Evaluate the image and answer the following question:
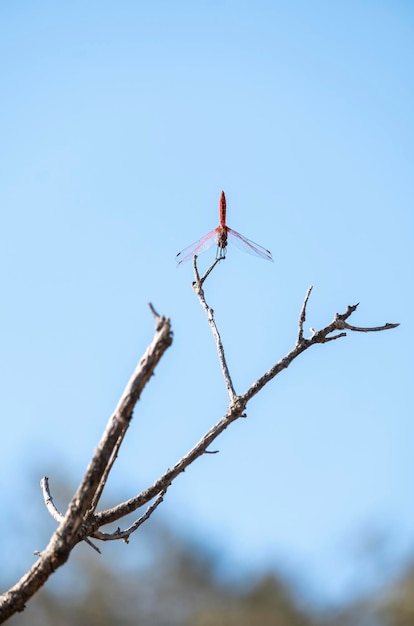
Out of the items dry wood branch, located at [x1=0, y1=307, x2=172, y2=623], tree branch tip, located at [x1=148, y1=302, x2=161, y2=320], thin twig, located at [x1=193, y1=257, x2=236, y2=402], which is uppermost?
thin twig, located at [x1=193, y1=257, x2=236, y2=402]

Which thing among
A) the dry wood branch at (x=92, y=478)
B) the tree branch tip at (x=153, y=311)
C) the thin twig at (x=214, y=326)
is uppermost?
the thin twig at (x=214, y=326)

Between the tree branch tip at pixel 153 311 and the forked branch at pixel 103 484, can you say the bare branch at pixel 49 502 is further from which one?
the tree branch tip at pixel 153 311

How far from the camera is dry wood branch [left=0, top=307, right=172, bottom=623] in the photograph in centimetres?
251

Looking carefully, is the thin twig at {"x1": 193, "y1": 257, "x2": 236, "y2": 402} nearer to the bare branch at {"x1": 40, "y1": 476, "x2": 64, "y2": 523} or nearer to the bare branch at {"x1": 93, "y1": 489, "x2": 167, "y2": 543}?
the bare branch at {"x1": 93, "y1": 489, "x2": 167, "y2": 543}

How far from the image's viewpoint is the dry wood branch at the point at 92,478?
251 centimetres

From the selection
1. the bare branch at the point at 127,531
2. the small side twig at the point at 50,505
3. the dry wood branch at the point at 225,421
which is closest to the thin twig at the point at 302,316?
the dry wood branch at the point at 225,421

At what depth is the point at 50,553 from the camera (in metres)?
2.61

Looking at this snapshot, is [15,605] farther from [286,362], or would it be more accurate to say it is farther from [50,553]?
[286,362]

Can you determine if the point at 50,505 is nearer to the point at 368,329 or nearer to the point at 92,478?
the point at 92,478

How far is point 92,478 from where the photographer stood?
8.32ft

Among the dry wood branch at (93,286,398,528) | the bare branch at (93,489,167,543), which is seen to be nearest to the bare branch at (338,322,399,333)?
the dry wood branch at (93,286,398,528)

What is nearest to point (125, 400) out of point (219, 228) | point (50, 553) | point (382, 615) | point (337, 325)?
point (50, 553)

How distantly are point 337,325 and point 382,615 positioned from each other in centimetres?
1567

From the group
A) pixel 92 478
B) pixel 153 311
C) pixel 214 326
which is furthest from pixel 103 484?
pixel 214 326
